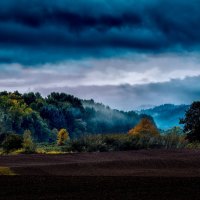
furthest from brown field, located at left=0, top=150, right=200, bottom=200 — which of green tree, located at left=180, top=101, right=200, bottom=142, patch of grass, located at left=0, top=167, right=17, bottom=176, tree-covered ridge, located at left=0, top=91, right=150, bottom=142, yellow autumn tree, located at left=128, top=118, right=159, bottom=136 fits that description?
tree-covered ridge, located at left=0, top=91, right=150, bottom=142

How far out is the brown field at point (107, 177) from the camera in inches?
1176

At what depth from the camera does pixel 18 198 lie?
27812mm

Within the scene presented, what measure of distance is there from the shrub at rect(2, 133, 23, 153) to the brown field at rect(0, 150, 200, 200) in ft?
54.2

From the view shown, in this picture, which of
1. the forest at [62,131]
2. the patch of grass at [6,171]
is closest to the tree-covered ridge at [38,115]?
the forest at [62,131]

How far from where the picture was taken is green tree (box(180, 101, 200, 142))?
4675cm

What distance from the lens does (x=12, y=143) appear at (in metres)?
75.4

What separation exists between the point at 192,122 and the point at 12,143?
35922 millimetres

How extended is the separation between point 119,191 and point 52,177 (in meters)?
9.31

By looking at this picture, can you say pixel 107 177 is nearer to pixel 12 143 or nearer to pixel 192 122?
pixel 192 122

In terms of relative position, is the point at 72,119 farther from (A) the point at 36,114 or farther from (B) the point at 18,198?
(B) the point at 18,198

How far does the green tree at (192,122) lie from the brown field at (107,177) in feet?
10.7

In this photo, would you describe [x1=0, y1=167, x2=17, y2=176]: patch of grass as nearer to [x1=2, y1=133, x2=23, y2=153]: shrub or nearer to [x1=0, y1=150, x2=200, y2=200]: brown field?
[x1=0, y1=150, x2=200, y2=200]: brown field

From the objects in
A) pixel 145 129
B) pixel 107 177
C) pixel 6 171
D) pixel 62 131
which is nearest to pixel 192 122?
pixel 107 177

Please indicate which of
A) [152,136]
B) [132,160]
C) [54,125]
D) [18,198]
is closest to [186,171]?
[132,160]
